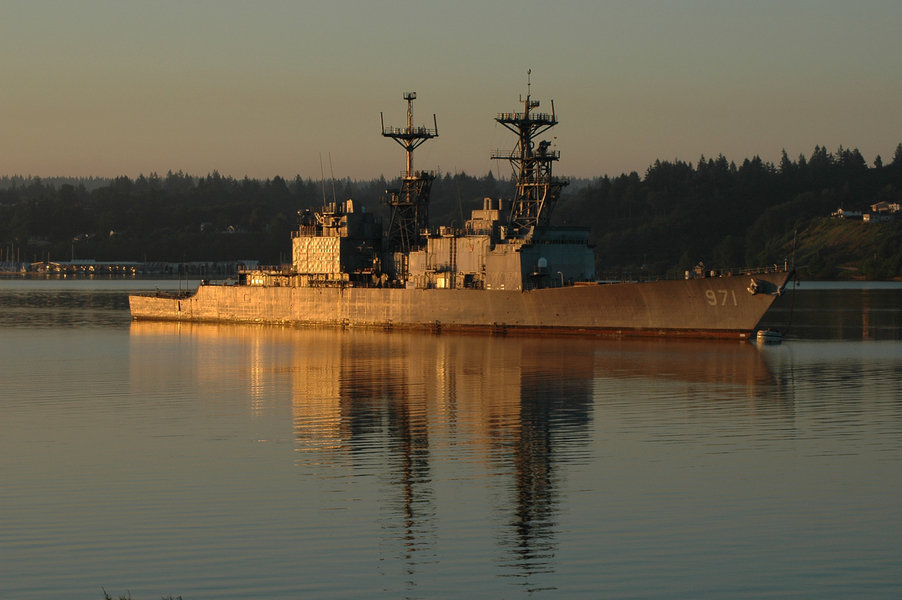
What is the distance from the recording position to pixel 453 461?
2308cm

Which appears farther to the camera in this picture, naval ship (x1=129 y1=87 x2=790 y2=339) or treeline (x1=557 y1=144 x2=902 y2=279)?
treeline (x1=557 y1=144 x2=902 y2=279)

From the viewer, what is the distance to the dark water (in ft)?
50.6

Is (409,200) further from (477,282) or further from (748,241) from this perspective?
(748,241)

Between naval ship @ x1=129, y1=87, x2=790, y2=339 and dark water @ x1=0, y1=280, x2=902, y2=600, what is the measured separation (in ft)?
26.3

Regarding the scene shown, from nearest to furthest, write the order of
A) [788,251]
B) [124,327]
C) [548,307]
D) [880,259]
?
[548,307] → [124,327] → [880,259] → [788,251]

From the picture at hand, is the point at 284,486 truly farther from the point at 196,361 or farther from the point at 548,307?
the point at 548,307

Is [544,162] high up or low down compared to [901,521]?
up

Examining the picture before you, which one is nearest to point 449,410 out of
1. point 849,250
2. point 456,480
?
point 456,480

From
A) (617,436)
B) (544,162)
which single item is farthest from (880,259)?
(617,436)

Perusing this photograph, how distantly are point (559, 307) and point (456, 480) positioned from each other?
32.7 m

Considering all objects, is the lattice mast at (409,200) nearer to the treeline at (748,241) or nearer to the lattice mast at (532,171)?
the lattice mast at (532,171)

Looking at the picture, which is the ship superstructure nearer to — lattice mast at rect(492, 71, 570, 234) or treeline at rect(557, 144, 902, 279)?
lattice mast at rect(492, 71, 570, 234)

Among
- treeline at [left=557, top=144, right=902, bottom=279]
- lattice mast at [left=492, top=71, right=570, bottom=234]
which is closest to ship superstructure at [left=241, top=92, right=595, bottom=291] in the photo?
lattice mast at [left=492, top=71, right=570, bottom=234]

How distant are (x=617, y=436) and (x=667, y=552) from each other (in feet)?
32.3
